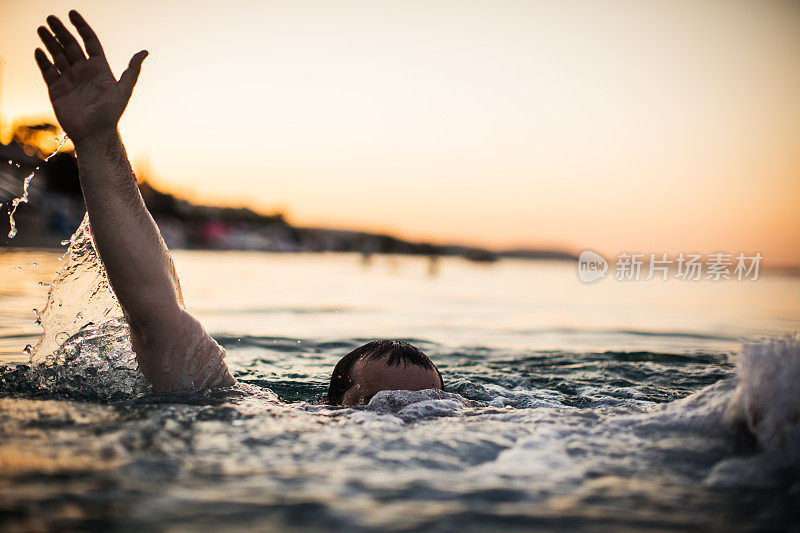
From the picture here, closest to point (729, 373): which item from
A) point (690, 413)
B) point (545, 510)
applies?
point (690, 413)

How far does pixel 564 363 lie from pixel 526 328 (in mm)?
2685

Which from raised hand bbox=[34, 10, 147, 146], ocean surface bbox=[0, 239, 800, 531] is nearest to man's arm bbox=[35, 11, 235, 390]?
raised hand bbox=[34, 10, 147, 146]

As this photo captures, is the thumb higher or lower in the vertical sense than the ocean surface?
higher

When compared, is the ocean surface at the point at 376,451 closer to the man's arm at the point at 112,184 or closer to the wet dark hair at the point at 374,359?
the wet dark hair at the point at 374,359

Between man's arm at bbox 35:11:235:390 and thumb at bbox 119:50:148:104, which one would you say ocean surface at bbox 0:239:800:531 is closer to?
man's arm at bbox 35:11:235:390

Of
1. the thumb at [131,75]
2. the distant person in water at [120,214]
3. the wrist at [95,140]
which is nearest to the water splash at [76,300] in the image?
the distant person in water at [120,214]

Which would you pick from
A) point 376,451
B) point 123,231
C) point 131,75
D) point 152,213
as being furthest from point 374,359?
point 152,213

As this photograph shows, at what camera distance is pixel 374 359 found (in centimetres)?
321

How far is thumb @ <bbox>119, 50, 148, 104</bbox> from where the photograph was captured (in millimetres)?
2752

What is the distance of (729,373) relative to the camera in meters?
4.97

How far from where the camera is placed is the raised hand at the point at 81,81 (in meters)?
2.68

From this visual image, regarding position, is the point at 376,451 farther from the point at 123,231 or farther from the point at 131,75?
the point at 131,75

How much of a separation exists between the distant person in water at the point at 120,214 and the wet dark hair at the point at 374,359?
13 cm

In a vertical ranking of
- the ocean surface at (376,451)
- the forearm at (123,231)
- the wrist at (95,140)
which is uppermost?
the wrist at (95,140)
